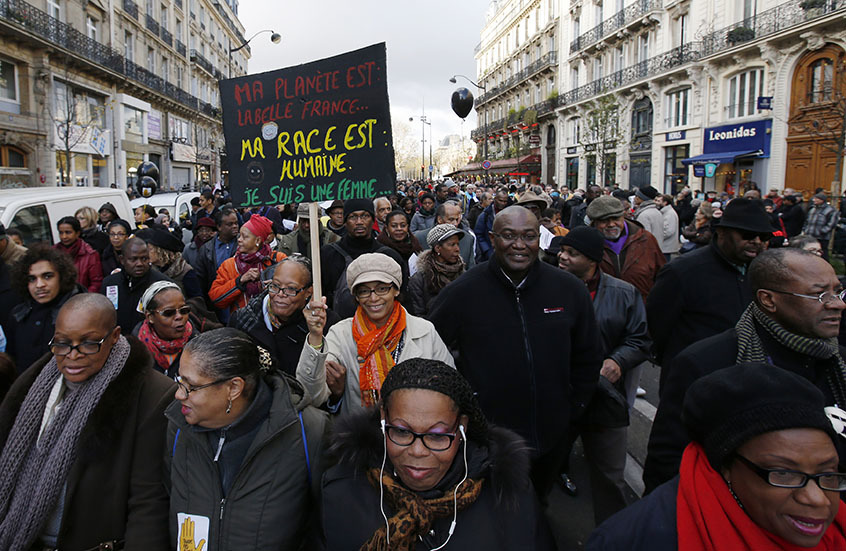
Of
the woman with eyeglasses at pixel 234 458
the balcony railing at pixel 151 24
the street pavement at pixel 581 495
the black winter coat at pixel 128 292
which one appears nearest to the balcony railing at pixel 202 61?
the balcony railing at pixel 151 24

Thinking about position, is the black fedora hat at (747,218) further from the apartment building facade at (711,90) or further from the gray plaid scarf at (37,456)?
the apartment building facade at (711,90)

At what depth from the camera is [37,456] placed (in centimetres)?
234

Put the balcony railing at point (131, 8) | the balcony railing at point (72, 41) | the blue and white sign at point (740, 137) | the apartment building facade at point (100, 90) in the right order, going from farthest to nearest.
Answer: the balcony railing at point (131, 8) < the blue and white sign at point (740, 137) < the apartment building facade at point (100, 90) < the balcony railing at point (72, 41)

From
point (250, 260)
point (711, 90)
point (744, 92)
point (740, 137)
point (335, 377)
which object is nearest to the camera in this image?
point (335, 377)

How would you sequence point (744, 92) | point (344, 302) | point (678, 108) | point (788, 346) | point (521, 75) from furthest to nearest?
point (521, 75)
point (678, 108)
point (744, 92)
point (344, 302)
point (788, 346)

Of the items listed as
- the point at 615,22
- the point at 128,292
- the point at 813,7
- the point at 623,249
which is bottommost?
the point at 128,292

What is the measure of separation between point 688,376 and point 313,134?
2.37m

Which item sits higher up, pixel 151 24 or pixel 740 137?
pixel 151 24

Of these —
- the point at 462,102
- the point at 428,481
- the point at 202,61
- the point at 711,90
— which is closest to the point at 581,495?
the point at 428,481

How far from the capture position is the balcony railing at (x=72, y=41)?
69.8ft

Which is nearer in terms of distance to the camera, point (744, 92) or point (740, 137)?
point (740, 137)

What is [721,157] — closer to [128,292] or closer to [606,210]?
[606,210]

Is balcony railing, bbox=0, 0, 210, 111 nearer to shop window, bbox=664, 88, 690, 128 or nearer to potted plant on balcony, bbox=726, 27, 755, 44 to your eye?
potted plant on balcony, bbox=726, 27, 755, 44

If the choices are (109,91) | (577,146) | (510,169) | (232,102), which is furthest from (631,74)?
(232,102)
